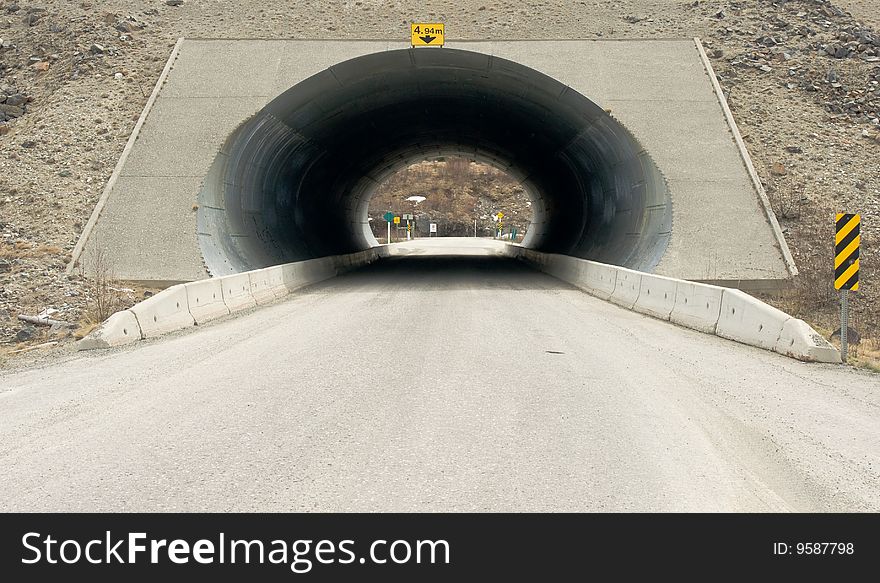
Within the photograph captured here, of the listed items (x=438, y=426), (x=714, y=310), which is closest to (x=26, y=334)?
(x=438, y=426)

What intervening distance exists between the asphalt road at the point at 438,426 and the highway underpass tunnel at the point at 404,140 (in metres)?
8.04

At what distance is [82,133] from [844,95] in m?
21.8

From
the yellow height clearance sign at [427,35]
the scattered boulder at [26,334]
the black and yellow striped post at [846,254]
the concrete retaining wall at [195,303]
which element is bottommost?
the scattered boulder at [26,334]

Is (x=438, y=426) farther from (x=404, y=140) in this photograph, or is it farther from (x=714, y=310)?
(x=404, y=140)

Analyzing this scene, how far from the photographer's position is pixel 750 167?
63.1 feet

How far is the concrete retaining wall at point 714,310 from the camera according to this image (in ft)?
33.1

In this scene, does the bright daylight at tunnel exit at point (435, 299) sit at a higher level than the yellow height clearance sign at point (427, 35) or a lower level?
lower

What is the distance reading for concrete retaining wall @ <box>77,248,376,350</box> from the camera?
36.1 feet

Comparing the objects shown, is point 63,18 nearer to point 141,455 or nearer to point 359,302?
Result: point 359,302

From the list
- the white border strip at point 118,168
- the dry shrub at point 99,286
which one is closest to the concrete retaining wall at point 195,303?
the dry shrub at point 99,286

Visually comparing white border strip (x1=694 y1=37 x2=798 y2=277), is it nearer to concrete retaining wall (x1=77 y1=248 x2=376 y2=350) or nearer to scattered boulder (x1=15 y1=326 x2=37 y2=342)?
concrete retaining wall (x1=77 y1=248 x2=376 y2=350)

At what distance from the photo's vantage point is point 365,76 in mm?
20062

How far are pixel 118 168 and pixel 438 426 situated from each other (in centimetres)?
1559

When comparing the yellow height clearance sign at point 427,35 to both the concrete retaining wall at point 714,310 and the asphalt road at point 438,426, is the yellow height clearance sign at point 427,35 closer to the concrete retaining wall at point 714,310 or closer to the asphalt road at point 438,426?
the concrete retaining wall at point 714,310
